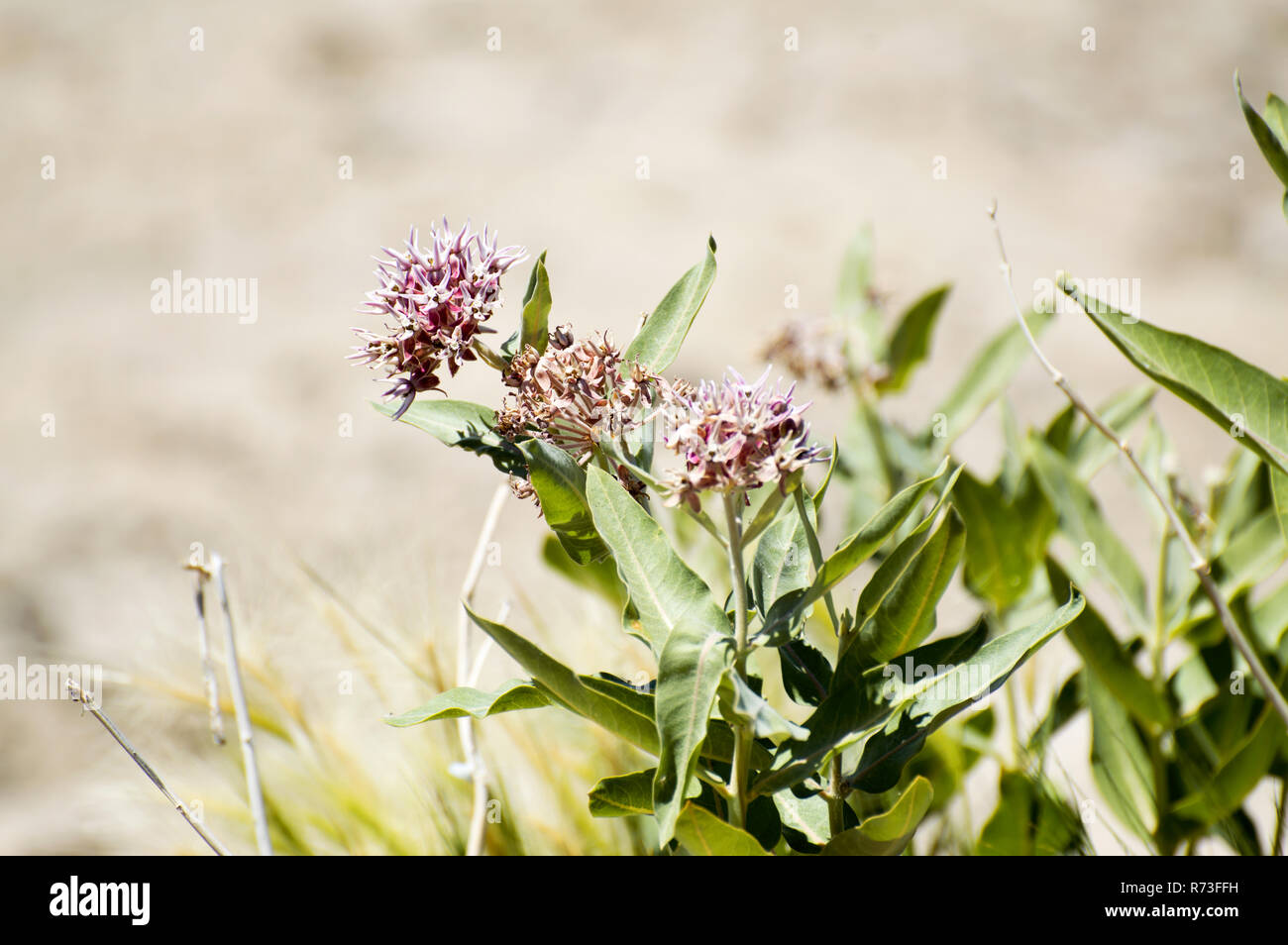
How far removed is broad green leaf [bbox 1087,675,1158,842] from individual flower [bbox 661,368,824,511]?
453mm

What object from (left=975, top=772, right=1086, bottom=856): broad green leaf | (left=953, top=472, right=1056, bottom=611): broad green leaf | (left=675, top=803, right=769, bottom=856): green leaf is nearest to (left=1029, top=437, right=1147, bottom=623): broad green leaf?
(left=953, top=472, right=1056, bottom=611): broad green leaf

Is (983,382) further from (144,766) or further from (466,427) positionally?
(144,766)

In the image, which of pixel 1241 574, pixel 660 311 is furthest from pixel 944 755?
pixel 660 311

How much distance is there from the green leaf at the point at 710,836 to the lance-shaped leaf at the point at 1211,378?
0.28 m

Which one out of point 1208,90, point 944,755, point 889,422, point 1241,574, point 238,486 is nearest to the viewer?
point 1241,574

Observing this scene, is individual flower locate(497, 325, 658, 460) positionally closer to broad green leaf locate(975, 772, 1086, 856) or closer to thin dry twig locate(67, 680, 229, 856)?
thin dry twig locate(67, 680, 229, 856)

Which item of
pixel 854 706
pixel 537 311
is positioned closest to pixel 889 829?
pixel 854 706

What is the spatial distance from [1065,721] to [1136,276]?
99.4 inches

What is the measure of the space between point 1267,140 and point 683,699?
394 mm

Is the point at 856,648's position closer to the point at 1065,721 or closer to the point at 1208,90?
the point at 1065,721

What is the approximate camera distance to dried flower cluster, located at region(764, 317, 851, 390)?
1.01 meters

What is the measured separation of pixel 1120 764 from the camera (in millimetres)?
769

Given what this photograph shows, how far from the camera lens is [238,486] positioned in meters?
2.90

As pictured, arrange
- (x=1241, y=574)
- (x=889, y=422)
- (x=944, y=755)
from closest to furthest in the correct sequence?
(x=1241, y=574) < (x=944, y=755) < (x=889, y=422)
